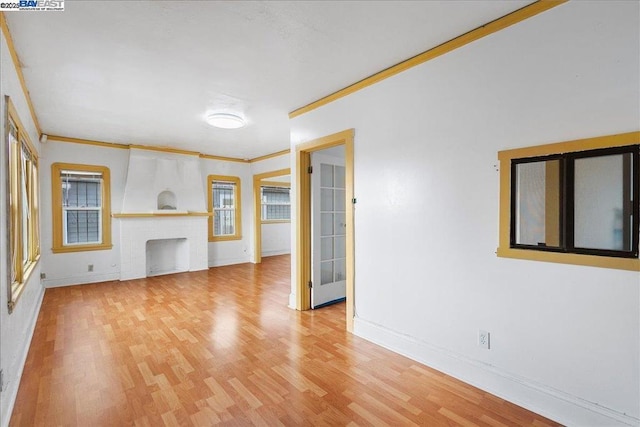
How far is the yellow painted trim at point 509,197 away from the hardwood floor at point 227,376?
1.00m

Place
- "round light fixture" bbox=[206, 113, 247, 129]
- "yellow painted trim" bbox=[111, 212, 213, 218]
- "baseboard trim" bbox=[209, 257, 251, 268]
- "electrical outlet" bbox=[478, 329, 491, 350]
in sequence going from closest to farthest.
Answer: "electrical outlet" bbox=[478, 329, 491, 350]
"round light fixture" bbox=[206, 113, 247, 129]
"yellow painted trim" bbox=[111, 212, 213, 218]
"baseboard trim" bbox=[209, 257, 251, 268]

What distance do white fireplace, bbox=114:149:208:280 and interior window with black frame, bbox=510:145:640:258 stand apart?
20.2 feet

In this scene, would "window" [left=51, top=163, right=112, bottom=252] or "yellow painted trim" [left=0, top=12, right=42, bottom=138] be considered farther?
"window" [left=51, top=163, right=112, bottom=252]

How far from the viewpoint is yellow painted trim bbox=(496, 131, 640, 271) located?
5.31 feet

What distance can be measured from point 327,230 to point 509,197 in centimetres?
244

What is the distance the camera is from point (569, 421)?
1.78m

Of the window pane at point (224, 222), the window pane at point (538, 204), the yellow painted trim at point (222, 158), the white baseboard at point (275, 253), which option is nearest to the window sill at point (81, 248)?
the window pane at point (224, 222)

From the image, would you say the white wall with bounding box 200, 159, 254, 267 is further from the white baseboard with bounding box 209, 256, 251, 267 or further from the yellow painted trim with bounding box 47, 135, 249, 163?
the yellow painted trim with bounding box 47, 135, 249, 163

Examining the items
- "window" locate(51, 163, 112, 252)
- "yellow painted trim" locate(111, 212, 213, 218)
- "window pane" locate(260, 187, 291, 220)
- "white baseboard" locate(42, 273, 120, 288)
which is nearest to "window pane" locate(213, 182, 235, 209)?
"yellow painted trim" locate(111, 212, 213, 218)

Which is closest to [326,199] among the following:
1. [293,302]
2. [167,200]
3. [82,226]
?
[293,302]

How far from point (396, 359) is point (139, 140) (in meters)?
5.69

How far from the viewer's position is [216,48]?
2.40 metres

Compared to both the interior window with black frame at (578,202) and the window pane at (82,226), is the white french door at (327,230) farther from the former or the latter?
the window pane at (82,226)

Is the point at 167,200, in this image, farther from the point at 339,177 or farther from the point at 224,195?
the point at 339,177
